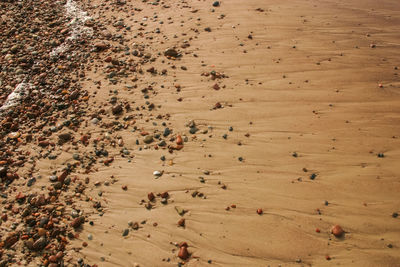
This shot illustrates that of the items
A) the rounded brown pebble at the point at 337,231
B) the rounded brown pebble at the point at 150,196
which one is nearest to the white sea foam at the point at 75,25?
the rounded brown pebble at the point at 150,196

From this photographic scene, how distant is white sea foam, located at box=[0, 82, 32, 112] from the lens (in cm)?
550

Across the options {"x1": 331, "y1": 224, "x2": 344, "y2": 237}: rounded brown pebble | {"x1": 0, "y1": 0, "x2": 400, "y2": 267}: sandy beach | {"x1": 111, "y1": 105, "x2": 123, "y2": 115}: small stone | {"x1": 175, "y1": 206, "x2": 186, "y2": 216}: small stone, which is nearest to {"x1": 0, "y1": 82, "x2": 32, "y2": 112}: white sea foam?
{"x1": 0, "y1": 0, "x2": 400, "y2": 267}: sandy beach

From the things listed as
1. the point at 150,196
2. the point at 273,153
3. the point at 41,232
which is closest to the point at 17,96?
the point at 41,232

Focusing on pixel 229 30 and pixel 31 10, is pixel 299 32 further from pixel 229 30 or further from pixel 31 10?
pixel 31 10

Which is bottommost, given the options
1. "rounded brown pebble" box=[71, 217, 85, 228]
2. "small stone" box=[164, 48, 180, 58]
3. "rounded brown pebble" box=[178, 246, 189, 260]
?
"rounded brown pebble" box=[71, 217, 85, 228]

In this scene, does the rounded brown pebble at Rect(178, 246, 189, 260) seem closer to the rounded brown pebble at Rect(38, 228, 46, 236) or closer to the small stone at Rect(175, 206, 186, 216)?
the small stone at Rect(175, 206, 186, 216)

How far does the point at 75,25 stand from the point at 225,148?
6.04 m

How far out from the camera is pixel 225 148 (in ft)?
12.9

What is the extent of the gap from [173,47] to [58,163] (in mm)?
3385

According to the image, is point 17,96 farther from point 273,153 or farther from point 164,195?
point 273,153

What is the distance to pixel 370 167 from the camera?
136 inches

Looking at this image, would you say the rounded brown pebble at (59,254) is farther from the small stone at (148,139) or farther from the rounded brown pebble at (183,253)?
the small stone at (148,139)

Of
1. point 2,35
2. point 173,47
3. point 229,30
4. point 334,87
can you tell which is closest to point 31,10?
point 2,35

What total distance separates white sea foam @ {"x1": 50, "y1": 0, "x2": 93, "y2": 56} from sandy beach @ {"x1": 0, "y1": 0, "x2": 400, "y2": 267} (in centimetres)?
41
